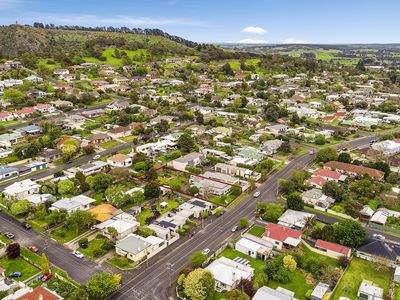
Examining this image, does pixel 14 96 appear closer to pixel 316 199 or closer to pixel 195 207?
pixel 195 207

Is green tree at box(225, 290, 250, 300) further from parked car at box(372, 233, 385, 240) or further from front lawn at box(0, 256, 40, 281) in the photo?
parked car at box(372, 233, 385, 240)

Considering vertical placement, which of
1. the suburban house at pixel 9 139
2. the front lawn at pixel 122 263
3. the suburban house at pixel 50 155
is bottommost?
the front lawn at pixel 122 263

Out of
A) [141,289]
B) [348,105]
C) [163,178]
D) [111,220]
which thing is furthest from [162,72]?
[141,289]

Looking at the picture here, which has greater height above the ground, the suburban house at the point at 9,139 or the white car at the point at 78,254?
the suburban house at the point at 9,139

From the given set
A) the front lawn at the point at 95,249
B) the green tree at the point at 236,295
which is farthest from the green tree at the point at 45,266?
the green tree at the point at 236,295

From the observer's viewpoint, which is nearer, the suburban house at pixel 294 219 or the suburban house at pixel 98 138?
the suburban house at pixel 294 219

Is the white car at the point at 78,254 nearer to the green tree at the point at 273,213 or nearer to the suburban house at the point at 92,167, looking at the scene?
the suburban house at the point at 92,167

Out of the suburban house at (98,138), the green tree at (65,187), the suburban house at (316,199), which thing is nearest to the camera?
the suburban house at (316,199)
